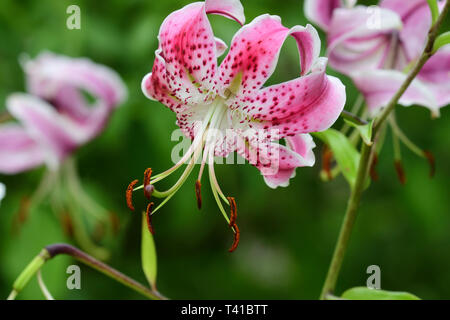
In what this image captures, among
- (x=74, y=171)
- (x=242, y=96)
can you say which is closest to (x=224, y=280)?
(x=74, y=171)

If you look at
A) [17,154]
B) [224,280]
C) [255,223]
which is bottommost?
[224,280]

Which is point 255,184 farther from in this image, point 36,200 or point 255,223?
point 255,223

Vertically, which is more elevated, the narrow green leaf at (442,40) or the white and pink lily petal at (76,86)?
the white and pink lily petal at (76,86)

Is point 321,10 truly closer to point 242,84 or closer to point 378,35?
point 378,35

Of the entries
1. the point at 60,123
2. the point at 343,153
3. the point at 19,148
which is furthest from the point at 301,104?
the point at 19,148

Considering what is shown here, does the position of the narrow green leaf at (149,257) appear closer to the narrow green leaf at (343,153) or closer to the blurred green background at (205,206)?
the narrow green leaf at (343,153)

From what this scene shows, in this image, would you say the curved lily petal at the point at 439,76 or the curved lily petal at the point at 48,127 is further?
the curved lily petal at the point at 48,127
